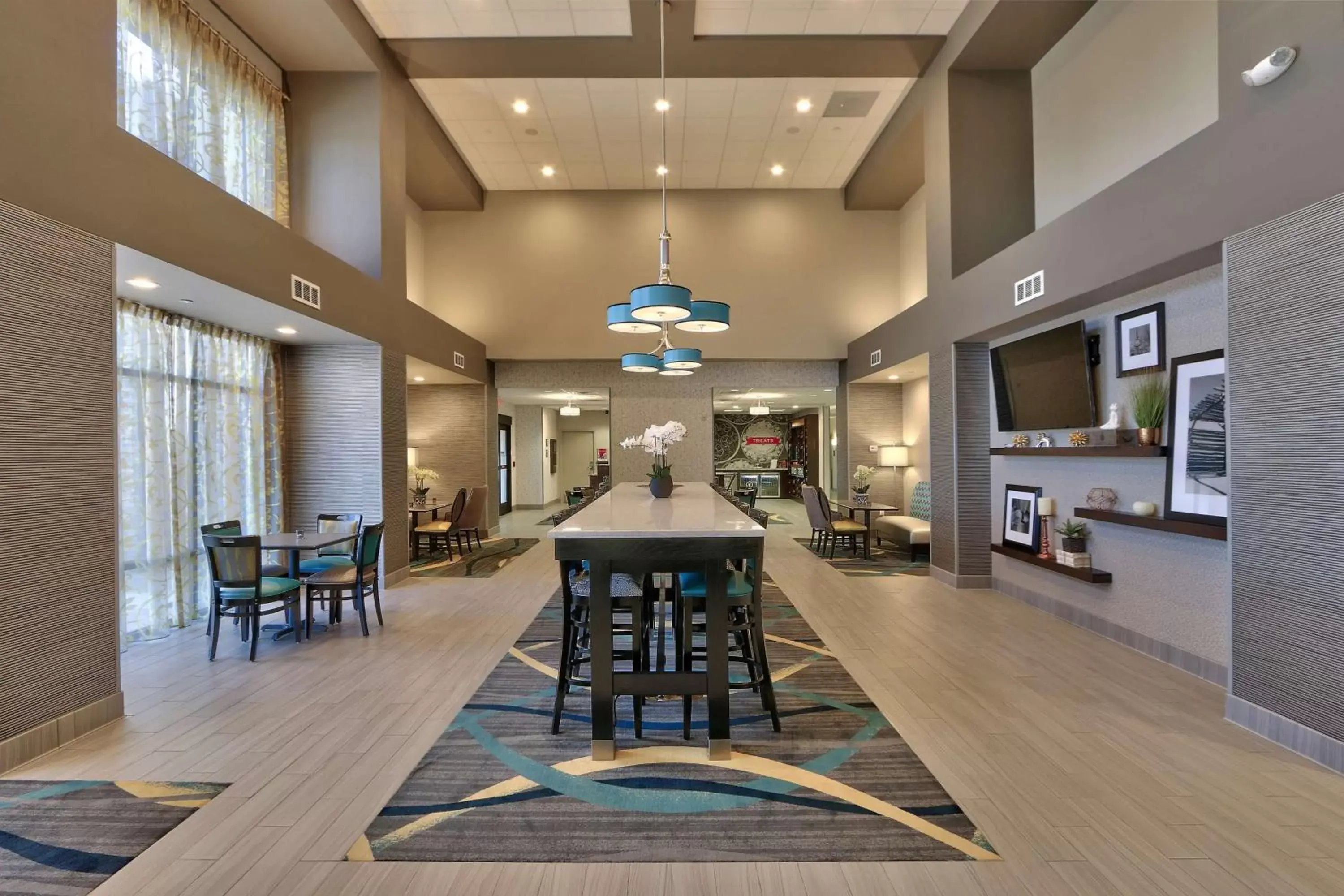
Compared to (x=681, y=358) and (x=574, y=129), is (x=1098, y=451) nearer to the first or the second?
(x=681, y=358)

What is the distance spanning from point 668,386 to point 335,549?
5.87m

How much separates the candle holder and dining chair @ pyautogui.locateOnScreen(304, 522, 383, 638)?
536 cm

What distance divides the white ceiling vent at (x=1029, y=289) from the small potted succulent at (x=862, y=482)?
4.26m

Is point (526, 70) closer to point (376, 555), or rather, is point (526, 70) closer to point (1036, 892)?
point (376, 555)

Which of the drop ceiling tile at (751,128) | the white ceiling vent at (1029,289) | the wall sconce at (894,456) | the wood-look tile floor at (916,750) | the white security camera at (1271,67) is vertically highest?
the drop ceiling tile at (751,128)

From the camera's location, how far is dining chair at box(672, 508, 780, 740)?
9.86 ft

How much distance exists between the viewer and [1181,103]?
4.27m

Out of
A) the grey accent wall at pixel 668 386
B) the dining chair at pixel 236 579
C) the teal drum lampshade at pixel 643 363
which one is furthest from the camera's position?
the grey accent wall at pixel 668 386

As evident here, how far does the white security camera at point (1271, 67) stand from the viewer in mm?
2693

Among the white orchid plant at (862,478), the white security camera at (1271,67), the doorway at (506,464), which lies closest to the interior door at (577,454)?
the doorway at (506,464)

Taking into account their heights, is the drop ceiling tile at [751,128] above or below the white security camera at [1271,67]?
above

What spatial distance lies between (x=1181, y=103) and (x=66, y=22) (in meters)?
6.57

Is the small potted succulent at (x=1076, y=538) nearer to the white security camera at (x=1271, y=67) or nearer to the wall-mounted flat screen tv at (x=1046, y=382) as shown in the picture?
the wall-mounted flat screen tv at (x=1046, y=382)

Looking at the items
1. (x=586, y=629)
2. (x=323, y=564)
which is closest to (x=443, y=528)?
(x=323, y=564)
